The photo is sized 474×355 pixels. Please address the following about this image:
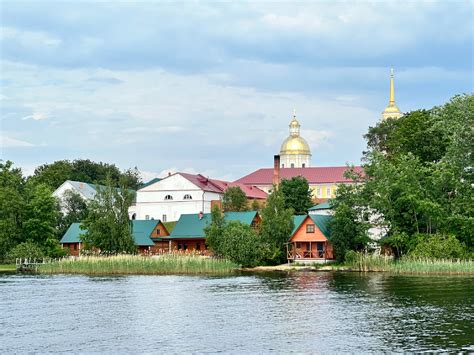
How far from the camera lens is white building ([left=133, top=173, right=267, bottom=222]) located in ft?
347

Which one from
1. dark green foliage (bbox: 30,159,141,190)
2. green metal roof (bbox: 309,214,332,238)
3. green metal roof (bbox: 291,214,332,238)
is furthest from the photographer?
dark green foliage (bbox: 30,159,141,190)

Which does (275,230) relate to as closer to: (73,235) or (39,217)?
(39,217)

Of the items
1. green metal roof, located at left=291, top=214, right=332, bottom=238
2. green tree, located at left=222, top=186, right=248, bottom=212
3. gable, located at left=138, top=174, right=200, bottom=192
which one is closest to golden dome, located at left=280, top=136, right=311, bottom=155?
gable, located at left=138, top=174, right=200, bottom=192

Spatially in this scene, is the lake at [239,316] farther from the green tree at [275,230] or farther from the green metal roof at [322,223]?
the green metal roof at [322,223]

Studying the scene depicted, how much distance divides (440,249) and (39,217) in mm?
39388

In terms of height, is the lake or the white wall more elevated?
the white wall

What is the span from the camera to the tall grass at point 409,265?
55.1 m

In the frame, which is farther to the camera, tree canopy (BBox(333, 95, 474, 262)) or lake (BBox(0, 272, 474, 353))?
tree canopy (BBox(333, 95, 474, 262))

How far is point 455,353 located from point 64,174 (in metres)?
107

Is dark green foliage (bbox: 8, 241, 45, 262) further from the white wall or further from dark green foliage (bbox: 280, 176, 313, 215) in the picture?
the white wall

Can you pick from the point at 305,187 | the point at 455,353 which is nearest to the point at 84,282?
the point at 455,353

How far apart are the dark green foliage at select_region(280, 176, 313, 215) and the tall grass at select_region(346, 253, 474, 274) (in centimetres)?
2655

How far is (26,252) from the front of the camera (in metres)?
69.2

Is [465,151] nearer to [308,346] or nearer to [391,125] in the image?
[391,125]
